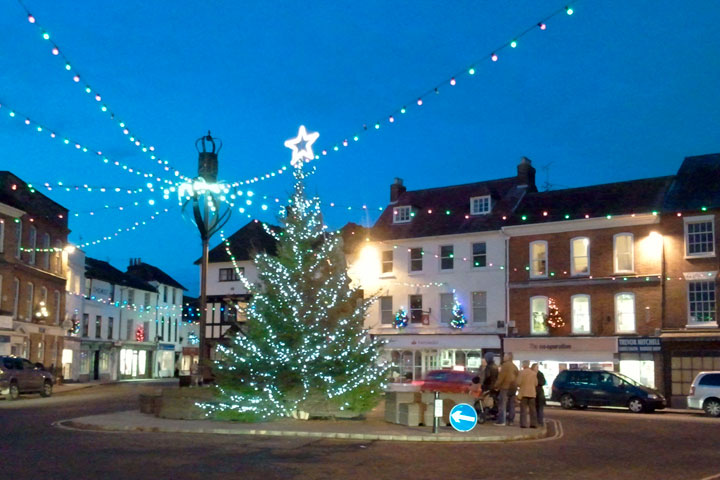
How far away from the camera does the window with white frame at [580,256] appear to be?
3791 cm

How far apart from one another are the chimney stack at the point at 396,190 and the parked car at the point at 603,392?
17.7 meters

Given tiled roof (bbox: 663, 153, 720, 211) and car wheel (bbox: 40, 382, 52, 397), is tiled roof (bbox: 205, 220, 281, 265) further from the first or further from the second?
tiled roof (bbox: 663, 153, 720, 211)

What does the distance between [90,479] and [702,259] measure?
29454 millimetres

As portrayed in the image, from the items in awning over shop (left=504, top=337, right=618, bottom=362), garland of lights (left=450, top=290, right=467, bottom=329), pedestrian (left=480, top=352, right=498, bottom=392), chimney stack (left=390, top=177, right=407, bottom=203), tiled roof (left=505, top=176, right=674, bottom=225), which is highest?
chimney stack (left=390, top=177, right=407, bottom=203)

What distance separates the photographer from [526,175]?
4312cm

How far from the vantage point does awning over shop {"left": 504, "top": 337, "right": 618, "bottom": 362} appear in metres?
36.7

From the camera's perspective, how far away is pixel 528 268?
39.6 meters

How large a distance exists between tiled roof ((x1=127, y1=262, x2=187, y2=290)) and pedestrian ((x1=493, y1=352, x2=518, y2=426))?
51.7 m

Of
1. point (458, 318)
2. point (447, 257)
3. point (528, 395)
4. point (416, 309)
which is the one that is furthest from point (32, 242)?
point (528, 395)

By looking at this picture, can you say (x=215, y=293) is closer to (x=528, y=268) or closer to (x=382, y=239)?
(x=382, y=239)

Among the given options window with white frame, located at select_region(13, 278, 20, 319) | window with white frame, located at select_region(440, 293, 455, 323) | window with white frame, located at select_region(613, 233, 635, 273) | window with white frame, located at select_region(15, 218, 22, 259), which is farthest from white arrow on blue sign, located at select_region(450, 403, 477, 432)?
window with white frame, located at select_region(15, 218, 22, 259)

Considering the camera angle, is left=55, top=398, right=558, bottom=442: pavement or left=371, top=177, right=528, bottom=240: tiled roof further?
left=371, top=177, right=528, bottom=240: tiled roof

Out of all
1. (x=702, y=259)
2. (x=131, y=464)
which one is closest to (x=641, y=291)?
(x=702, y=259)

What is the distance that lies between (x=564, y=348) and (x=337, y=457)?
2613 centimetres
